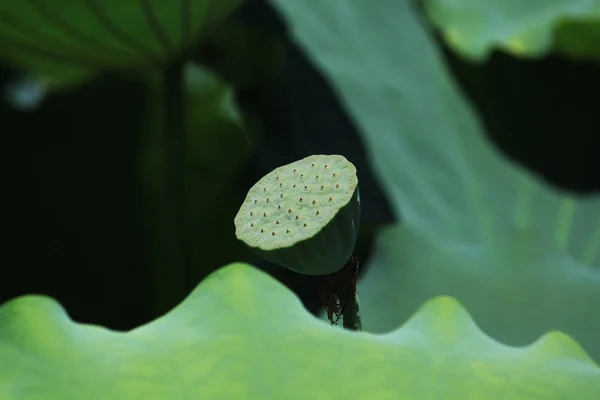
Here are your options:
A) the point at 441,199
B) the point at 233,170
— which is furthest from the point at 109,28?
the point at 441,199

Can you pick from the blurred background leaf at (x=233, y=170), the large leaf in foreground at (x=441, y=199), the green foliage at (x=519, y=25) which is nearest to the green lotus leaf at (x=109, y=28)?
the blurred background leaf at (x=233, y=170)

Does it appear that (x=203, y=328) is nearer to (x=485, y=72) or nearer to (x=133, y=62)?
(x=133, y=62)

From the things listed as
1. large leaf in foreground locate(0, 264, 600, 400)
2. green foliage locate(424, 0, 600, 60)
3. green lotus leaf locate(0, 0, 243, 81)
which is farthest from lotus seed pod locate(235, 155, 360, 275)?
green foliage locate(424, 0, 600, 60)

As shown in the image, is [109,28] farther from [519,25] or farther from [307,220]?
[519,25]

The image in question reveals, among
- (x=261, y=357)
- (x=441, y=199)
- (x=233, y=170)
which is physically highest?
(x=261, y=357)

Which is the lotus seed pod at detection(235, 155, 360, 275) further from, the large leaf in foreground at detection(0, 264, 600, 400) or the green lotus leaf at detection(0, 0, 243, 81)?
the green lotus leaf at detection(0, 0, 243, 81)

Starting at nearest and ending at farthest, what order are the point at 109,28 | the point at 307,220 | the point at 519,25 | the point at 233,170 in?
the point at 307,220 → the point at 109,28 → the point at 233,170 → the point at 519,25
